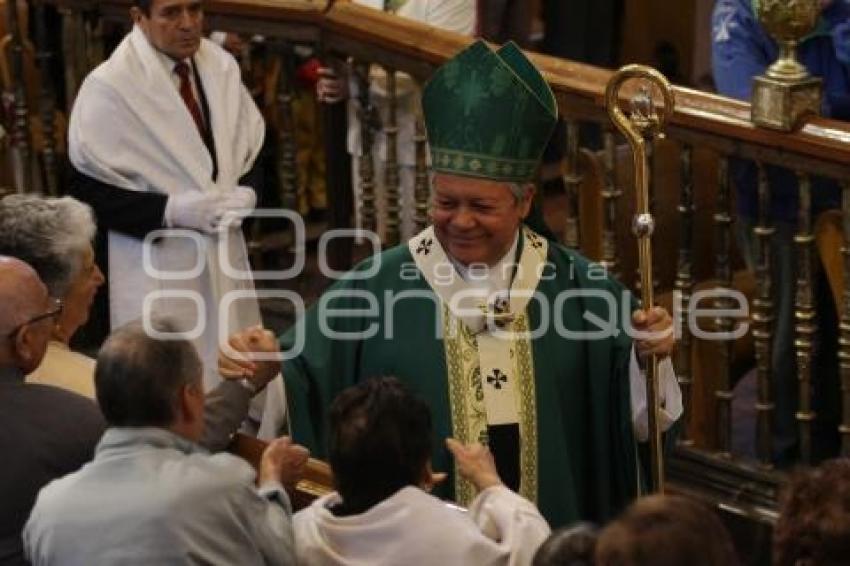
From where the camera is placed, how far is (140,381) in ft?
13.4

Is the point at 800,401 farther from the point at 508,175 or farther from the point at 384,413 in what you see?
the point at 384,413

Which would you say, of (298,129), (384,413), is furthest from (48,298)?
(298,129)

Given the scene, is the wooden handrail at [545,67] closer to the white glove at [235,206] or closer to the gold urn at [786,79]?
the gold urn at [786,79]

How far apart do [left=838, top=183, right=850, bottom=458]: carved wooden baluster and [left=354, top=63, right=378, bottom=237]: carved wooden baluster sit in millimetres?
1827

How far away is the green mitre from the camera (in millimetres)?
5098

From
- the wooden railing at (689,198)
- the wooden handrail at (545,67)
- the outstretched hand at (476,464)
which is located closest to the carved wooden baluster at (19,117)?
the wooden handrail at (545,67)

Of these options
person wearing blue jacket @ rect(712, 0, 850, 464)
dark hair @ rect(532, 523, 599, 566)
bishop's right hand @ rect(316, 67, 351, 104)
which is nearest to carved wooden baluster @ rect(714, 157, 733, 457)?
person wearing blue jacket @ rect(712, 0, 850, 464)

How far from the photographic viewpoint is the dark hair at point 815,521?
3.69 m

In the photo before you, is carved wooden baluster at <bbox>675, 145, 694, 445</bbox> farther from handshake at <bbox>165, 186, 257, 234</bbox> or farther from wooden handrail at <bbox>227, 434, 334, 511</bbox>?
wooden handrail at <bbox>227, 434, 334, 511</bbox>

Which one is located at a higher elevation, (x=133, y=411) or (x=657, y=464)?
(x=133, y=411)

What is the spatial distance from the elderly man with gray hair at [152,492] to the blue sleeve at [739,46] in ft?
9.20

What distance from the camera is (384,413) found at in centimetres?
408

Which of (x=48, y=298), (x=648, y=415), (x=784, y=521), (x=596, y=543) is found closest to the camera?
(x=596, y=543)

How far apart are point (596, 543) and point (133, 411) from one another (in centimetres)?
106
